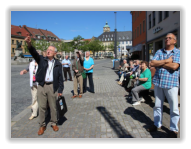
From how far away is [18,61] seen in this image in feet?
127

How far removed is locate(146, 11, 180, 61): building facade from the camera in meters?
13.6

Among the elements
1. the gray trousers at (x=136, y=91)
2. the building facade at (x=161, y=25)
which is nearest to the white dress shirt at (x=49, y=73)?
the gray trousers at (x=136, y=91)

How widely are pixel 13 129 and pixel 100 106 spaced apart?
8.80 feet

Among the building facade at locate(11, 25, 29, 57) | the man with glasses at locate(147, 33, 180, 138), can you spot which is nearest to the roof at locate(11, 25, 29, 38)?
the building facade at locate(11, 25, 29, 57)

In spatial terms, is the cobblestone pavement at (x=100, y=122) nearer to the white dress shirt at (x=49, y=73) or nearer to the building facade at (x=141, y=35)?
the white dress shirt at (x=49, y=73)

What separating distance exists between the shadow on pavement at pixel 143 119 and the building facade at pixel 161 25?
28.0ft

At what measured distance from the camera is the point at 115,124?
4316 mm

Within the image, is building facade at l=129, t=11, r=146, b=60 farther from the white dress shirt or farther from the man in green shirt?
the white dress shirt

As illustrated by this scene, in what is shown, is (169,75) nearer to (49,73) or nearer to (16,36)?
(49,73)

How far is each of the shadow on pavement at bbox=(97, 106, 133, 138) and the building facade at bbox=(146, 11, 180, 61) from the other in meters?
9.00

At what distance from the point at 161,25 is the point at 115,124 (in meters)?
15.8

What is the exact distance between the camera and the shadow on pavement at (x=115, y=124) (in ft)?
12.4
